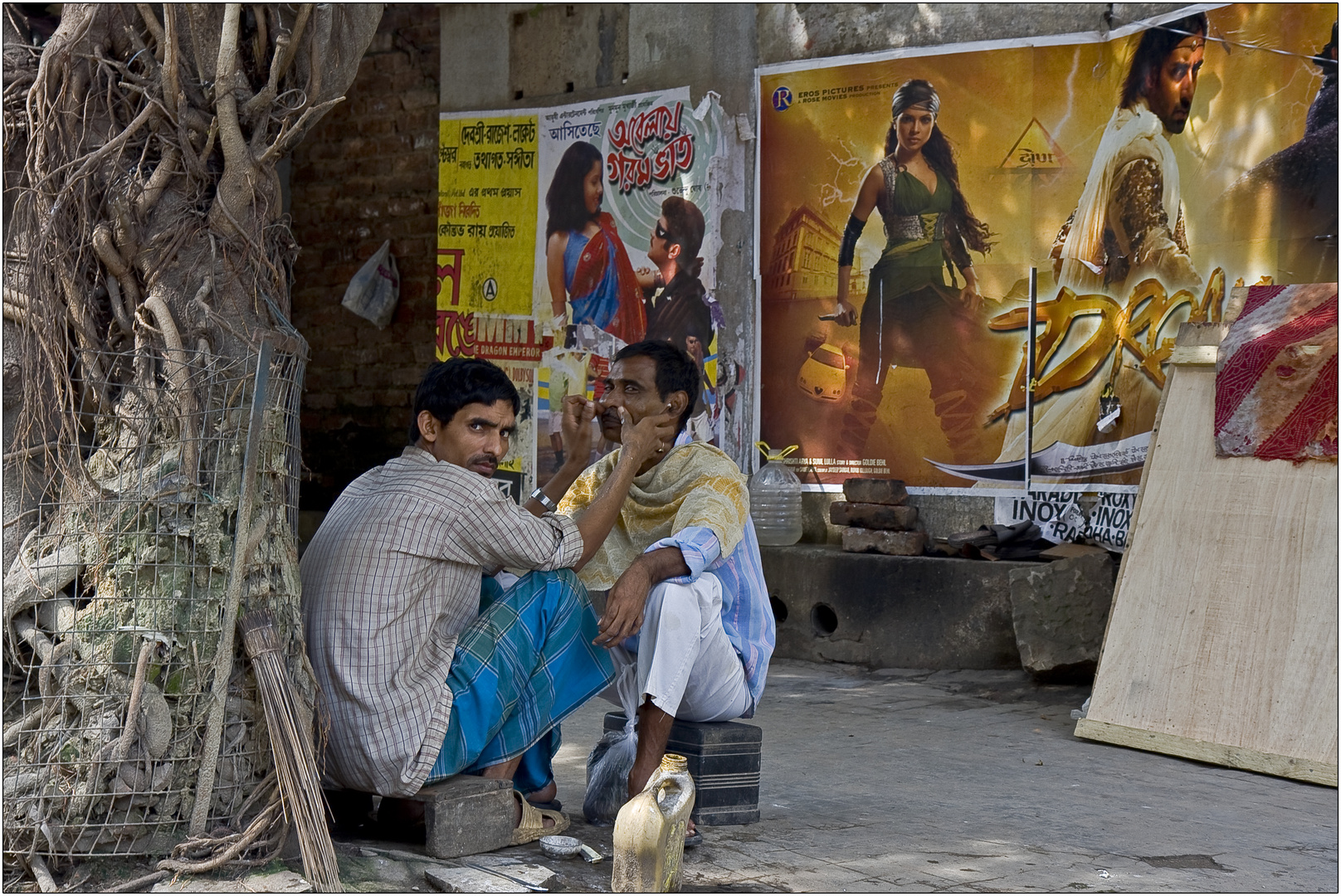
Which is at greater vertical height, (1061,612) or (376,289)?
(376,289)

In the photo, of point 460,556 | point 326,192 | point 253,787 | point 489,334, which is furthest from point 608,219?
point 253,787

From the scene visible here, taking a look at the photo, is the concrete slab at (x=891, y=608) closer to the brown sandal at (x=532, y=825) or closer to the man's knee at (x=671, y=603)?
the man's knee at (x=671, y=603)

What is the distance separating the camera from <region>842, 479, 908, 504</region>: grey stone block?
20.6 ft

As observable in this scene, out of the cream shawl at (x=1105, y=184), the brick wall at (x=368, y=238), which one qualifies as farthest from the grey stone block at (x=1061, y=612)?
the brick wall at (x=368, y=238)

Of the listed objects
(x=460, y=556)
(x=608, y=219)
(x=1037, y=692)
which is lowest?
(x=1037, y=692)

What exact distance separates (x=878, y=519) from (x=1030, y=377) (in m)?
0.99

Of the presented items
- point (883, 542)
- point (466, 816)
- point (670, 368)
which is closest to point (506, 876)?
point (466, 816)

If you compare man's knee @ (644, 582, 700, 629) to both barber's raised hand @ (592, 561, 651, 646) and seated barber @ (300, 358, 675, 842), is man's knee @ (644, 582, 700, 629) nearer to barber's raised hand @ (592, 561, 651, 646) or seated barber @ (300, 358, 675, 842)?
barber's raised hand @ (592, 561, 651, 646)

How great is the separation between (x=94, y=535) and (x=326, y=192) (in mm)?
6804

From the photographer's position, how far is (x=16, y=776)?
265 cm

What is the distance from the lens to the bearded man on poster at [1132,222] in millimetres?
5734

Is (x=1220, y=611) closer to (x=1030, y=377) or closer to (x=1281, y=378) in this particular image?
(x=1281, y=378)

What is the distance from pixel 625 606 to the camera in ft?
10.1

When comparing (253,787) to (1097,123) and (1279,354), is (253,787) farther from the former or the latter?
(1097,123)
